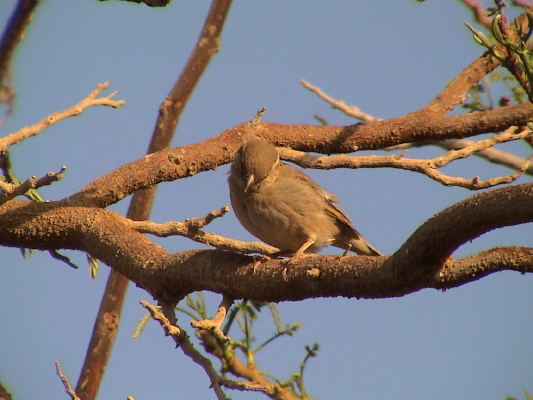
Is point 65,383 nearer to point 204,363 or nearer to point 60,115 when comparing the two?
point 204,363

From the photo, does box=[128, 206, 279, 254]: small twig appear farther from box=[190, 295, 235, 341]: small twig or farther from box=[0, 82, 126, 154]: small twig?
box=[0, 82, 126, 154]: small twig

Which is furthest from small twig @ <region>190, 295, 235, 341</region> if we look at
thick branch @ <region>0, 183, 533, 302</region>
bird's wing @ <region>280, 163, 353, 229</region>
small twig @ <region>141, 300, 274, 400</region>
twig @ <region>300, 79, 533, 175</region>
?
twig @ <region>300, 79, 533, 175</region>

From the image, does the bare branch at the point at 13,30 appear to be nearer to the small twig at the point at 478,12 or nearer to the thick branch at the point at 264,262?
the thick branch at the point at 264,262

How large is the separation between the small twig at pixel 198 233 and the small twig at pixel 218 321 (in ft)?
1.49

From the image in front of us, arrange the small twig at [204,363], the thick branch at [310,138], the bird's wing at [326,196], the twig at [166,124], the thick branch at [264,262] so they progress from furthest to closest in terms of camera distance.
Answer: the twig at [166,124] < the bird's wing at [326,196] < the thick branch at [310,138] < the small twig at [204,363] < the thick branch at [264,262]

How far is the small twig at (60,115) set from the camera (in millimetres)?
4250

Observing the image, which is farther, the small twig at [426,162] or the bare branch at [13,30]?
the small twig at [426,162]

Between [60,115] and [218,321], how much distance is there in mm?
1866

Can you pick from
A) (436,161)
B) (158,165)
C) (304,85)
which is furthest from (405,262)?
(304,85)

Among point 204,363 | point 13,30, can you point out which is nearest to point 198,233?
point 204,363

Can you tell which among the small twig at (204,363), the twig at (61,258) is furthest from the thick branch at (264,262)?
the small twig at (204,363)

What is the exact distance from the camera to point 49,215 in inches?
179

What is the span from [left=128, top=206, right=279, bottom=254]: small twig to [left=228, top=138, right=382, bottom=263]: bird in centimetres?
13

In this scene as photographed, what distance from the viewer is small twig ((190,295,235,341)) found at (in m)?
3.43
